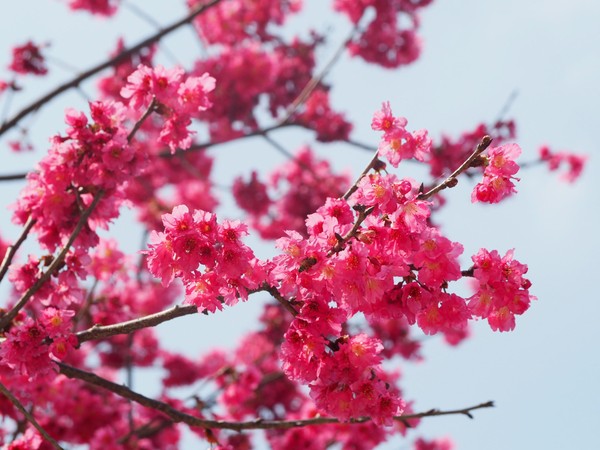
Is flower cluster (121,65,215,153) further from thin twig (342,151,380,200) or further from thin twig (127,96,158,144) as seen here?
thin twig (342,151,380,200)

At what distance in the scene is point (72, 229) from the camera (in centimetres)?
404

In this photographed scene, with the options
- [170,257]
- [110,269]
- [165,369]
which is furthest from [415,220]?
[165,369]

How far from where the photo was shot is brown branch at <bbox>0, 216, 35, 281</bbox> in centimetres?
369

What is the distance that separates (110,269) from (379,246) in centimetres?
261

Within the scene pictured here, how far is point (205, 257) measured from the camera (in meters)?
2.84

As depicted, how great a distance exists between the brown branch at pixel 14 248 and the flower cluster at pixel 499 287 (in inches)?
92.4

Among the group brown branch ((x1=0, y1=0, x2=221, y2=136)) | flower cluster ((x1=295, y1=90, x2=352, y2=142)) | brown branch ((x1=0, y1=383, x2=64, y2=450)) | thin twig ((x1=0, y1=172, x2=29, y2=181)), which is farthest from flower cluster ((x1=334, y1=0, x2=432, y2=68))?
brown branch ((x1=0, y1=383, x2=64, y2=450))

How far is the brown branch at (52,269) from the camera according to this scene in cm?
356

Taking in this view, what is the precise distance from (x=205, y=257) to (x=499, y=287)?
3.87ft

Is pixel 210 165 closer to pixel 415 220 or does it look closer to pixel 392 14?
pixel 392 14

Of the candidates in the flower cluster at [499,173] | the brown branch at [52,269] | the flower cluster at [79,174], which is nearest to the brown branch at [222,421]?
the brown branch at [52,269]

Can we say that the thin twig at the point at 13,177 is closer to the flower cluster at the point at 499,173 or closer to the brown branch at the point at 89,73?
the brown branch at the point at 89,73

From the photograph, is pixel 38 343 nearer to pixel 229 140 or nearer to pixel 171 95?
pixel 171 95

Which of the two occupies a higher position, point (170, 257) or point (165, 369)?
point (165, 369)
